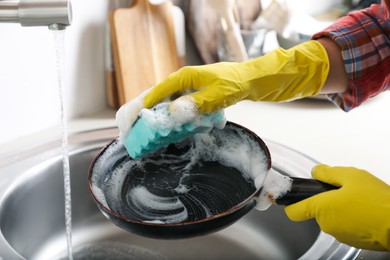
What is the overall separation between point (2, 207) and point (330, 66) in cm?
64

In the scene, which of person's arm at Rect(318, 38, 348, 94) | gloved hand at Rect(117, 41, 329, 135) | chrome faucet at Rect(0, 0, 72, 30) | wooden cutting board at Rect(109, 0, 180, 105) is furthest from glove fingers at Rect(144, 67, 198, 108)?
wooden cutting board at Rect(109, 0, 180, 105)

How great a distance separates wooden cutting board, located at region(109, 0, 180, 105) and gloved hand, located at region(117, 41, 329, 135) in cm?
37

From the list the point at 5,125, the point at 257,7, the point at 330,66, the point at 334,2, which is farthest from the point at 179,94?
the point at 334,2

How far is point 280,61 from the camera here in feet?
2.96

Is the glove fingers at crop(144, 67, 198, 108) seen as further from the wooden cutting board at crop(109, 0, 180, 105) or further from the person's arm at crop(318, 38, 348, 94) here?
the wooden cutting board at crop(109, 0, 180, 105)

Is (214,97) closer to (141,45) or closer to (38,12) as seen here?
(38,12)

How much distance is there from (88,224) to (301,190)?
53 cm

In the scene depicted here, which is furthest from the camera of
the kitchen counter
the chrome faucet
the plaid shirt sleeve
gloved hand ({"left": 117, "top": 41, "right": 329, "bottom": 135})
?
the kitchen counter

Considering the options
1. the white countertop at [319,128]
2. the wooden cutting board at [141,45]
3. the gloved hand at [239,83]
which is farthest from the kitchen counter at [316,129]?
the gloved hand at [239,83]

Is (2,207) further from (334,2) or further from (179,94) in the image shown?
(334,2)

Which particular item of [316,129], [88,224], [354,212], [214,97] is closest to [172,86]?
[214,97]

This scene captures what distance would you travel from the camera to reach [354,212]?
0.69 metres

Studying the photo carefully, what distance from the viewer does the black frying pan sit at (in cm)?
74

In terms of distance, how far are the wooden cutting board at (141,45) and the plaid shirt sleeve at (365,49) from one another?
1.45 ft
